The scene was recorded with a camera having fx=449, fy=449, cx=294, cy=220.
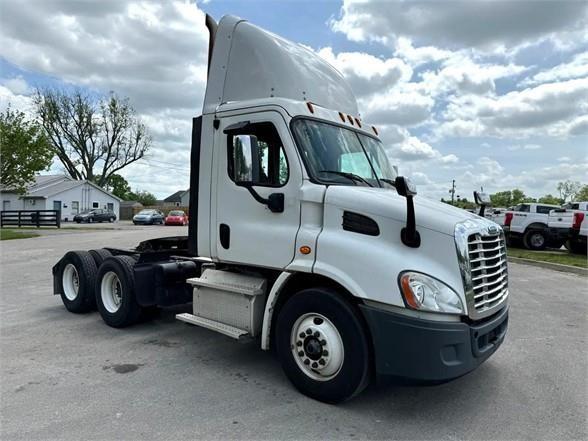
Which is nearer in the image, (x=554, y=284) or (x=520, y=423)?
(x=520, y=423)

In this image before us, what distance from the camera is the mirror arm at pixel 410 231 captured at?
352 centimetres

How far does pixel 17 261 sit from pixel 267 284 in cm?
1174

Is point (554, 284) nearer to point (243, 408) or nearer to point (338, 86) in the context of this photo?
point (338, 86)

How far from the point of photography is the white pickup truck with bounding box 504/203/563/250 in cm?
1850

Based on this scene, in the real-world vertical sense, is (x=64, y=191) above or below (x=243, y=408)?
above

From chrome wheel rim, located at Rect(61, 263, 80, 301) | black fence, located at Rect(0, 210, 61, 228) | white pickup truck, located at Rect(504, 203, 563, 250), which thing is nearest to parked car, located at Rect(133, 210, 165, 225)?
black fence, located at Rect(0, 210, 61, 228)

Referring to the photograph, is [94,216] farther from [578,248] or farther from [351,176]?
[351,176]

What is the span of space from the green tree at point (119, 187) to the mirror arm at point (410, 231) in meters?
94.3

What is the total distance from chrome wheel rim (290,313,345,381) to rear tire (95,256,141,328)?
2810mm

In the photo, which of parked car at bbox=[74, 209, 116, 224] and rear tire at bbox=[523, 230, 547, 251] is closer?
rear tire at bbox=[523, 230, 547, 251]

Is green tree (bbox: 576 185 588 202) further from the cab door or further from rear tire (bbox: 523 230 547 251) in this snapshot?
the cab door

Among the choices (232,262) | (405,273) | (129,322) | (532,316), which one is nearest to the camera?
(405,273)

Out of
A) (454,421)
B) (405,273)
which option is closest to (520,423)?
(454,421)

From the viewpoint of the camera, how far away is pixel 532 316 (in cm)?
739
